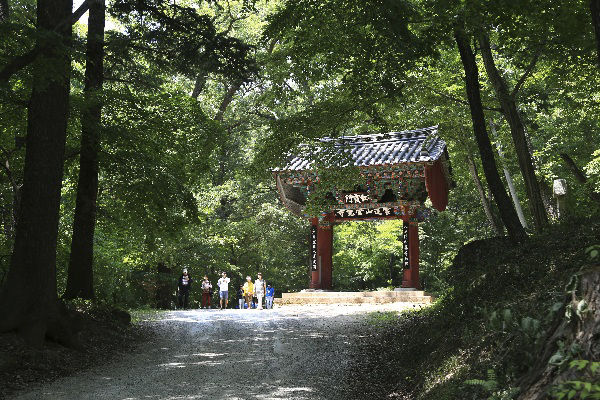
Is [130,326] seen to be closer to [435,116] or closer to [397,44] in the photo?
[397,44]

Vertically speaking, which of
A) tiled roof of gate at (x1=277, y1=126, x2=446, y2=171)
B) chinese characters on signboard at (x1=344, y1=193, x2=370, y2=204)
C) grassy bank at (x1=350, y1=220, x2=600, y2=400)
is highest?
tiled roof of gate at (x1=277, y1=126, x2=446, y2=171)

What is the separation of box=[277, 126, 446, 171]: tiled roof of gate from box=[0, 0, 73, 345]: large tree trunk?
9.86m

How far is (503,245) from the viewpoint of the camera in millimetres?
8742

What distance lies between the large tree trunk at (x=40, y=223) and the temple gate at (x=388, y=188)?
10.4m

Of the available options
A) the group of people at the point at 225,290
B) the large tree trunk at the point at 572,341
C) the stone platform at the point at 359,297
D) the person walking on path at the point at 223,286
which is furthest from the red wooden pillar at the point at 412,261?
the large tree trunk at the point at 572,341

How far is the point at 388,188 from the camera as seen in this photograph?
67.1 feet

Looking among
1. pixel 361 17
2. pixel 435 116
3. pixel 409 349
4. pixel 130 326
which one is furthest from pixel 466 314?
pixel 435 116

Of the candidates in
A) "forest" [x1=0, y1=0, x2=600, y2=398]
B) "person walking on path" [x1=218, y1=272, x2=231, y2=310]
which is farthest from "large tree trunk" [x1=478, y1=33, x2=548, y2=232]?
"person walking on path" [x1=218, y1=272, x2=231, y2=310]

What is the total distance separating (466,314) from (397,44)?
127 inches

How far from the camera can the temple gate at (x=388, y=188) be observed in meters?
18.7

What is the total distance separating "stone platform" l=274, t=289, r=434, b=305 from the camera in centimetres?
1928

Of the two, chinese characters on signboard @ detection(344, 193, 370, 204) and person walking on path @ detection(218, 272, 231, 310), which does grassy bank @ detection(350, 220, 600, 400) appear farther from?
person walking on path @ detection(218, 272, 231, 310)

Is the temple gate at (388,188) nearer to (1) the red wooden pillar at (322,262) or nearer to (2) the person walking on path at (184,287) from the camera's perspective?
(1) the red wooden pillar at (322,262)

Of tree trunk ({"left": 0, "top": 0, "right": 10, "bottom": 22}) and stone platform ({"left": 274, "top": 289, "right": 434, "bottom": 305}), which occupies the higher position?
tree trunk ({"left": 0, "top": 0, "right": 10, "bottom": 22})
